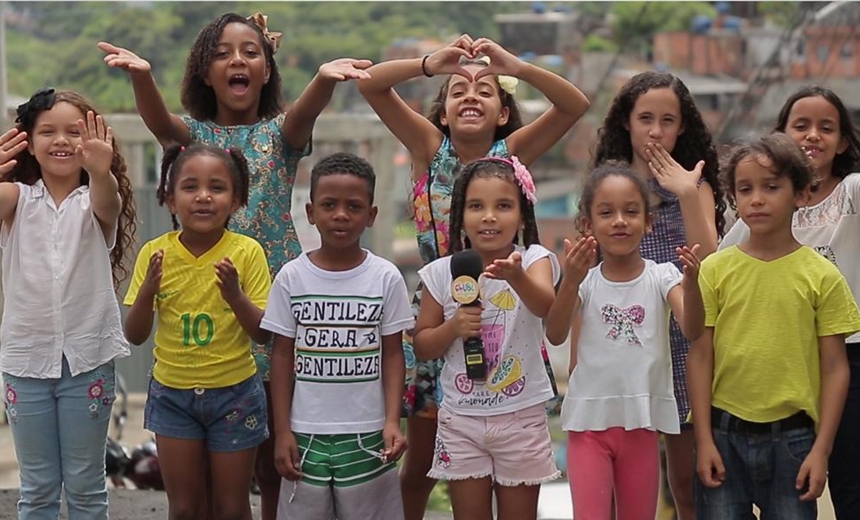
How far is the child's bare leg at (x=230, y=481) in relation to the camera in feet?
13.9

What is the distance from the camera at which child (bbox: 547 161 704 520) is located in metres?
4.04

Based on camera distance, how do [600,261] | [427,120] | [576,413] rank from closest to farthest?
[576,413] < [600,261] < [427,120]

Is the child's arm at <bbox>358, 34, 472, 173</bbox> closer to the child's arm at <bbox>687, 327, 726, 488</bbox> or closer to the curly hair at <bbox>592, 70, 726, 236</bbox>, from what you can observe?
the curly hair at <bbox>592, 70, 726, 236</bbox>

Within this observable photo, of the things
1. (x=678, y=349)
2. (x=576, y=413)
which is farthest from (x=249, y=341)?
(x=678, y=349)

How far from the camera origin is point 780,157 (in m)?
3.95

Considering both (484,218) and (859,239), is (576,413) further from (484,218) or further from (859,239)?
(859,239)

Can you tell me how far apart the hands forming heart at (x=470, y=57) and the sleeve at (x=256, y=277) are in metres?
0.88

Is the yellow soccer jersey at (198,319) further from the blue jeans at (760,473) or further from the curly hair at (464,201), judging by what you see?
the blue jeans at (760,473)

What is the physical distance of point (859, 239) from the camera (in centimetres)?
430

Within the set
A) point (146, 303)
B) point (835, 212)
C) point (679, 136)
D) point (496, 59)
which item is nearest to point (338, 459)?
point (146, 303)

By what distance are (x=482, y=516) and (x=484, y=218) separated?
37.1 inches

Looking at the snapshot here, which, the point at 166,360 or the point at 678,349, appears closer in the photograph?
the point at 166,360

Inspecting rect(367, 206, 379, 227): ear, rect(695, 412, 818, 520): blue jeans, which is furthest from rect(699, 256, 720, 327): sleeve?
rect(367, 206, 379, 227): ear

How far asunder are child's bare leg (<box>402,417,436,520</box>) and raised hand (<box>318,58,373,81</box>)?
1.19 meters
